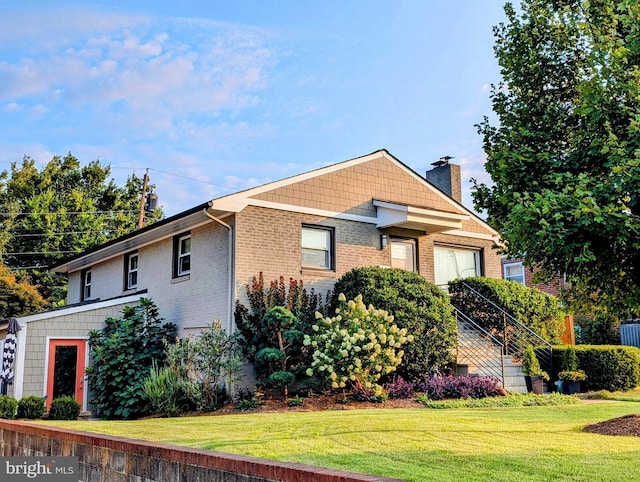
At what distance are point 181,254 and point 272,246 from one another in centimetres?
357

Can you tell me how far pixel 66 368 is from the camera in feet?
59.5

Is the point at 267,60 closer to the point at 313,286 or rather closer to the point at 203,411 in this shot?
the point at 313,286

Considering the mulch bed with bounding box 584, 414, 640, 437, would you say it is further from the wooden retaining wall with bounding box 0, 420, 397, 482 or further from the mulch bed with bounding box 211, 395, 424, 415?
the wooden retaining wall with bounding box 0, 420, 397, 482

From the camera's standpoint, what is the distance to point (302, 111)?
47.9 ft

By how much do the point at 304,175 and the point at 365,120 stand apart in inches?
149

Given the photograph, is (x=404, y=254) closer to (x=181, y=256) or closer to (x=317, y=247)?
(x=317, y=247)

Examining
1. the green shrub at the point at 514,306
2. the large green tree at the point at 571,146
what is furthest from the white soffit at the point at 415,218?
the large green tree at the point at 571,146

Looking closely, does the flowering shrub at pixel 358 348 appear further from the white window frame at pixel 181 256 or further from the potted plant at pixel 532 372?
the white window frame at pixel 181 256

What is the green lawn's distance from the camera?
6.05 meters

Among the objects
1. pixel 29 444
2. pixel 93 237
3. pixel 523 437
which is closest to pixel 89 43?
pixel 29 444

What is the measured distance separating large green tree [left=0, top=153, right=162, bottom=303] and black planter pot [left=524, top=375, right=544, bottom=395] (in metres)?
31.5

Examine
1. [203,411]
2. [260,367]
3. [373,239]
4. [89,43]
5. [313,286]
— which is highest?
[89,43]

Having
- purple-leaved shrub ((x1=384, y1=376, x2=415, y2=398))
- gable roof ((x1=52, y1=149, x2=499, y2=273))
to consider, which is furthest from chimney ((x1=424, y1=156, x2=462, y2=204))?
purple-leaved shrub ((x1=384, y1=376, x2=415, y2=398))

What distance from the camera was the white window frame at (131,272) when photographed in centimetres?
2145
